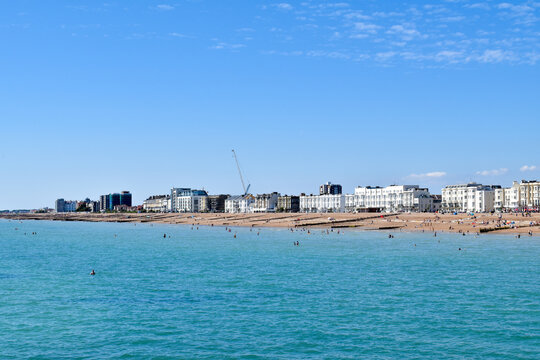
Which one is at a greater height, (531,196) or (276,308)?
(531,196)

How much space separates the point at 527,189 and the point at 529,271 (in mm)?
160328

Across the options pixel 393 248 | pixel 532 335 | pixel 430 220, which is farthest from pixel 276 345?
pixel 430 220

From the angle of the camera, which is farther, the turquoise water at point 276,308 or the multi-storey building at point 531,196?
the multi-storey building at point 531,196

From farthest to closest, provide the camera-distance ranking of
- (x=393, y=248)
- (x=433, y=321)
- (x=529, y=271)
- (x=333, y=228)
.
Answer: (x=333, y=228) → (x=393, y=248) → (x=529, y=271) → (x=433, y=321)

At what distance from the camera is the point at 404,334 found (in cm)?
3020

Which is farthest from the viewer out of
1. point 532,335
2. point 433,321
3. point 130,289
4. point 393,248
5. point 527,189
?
point 527,189

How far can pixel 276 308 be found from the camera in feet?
120

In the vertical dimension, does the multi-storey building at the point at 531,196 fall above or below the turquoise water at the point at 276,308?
above

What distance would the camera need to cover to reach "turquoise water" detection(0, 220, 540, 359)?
1109 inches

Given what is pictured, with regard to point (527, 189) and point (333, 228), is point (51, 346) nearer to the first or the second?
point (333, 228)

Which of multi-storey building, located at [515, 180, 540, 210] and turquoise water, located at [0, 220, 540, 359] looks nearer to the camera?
turquoise water, located at [0, 220, 540, 359]

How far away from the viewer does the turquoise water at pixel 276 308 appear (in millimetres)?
28156

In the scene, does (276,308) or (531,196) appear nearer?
(276,308)

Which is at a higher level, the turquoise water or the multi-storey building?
the multi-storey building
